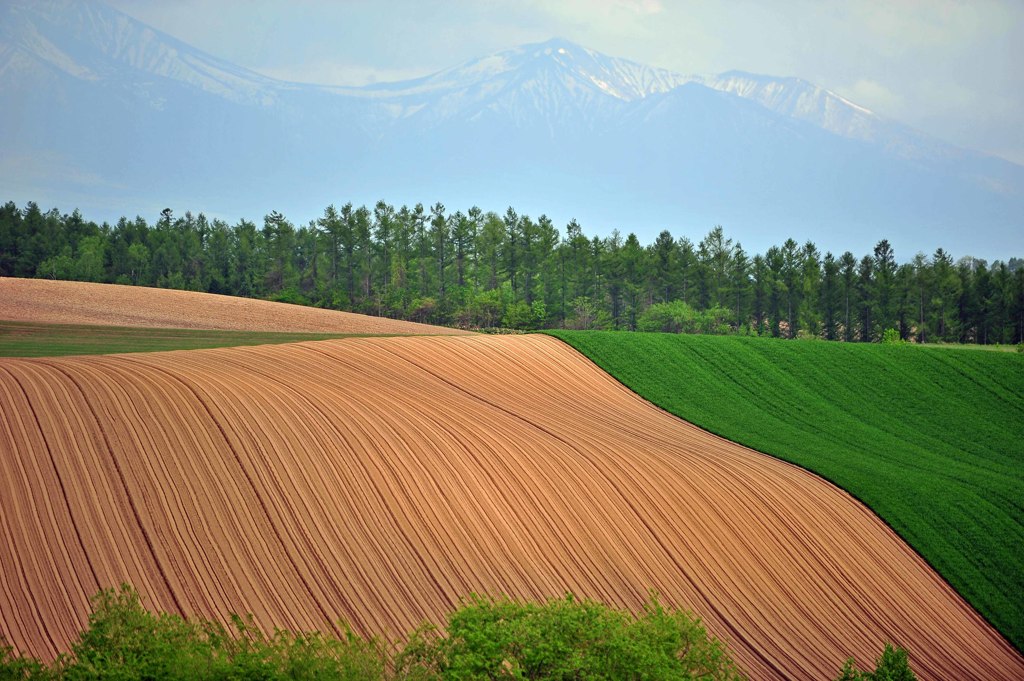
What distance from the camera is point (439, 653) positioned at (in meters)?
10.4

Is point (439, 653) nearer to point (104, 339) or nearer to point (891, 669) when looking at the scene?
point (891, 669)

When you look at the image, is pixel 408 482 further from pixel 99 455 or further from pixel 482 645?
pixel 482 645

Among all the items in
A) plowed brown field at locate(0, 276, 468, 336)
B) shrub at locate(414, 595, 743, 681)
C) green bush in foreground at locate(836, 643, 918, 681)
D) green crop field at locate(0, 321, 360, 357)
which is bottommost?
green bush in foreground at locate(836, 643, 918, 681)

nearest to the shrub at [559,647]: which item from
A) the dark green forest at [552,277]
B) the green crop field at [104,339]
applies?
the green crop field at [104,339]

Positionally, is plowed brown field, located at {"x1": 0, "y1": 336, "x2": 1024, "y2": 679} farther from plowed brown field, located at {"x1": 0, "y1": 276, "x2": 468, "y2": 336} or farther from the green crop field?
plowed brown field, located at {"x1": 0, "y1": 276, "x2": 468, "y2": 336}

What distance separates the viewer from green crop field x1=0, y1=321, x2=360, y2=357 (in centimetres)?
3072

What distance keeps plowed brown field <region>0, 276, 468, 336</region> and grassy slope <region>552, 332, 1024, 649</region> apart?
788 inches

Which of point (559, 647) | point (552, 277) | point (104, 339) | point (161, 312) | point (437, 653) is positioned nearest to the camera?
point (559, 647)

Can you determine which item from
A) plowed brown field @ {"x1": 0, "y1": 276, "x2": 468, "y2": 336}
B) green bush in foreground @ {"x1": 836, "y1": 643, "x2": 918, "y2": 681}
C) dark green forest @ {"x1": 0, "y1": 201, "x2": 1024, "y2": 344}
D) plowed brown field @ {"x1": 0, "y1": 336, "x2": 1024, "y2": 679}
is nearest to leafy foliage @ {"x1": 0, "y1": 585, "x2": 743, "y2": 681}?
green bush in foreground @ {"x1": 836, "y1": 643, "x2": 918, "y2": 681}

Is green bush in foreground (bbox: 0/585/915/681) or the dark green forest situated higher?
the dark green forest

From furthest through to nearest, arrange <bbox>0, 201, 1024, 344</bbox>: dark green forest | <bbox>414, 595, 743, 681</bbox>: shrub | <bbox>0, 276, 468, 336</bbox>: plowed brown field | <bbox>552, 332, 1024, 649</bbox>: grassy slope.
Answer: <bbox>0, 201, 1024, 344</bbox>: dark green forest < <bbox>0, 276, 468, 336</bbox>: plowed brown field < <bbox>552, 332, 1024, 649</bbox>: grassy slope < <bbox>414, 595, 743, 681</bbox>: shrub

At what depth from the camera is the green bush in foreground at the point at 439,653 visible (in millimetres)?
9328

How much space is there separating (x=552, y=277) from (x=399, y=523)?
53641 mm

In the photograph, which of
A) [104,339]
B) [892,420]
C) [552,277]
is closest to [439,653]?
[892,420]
